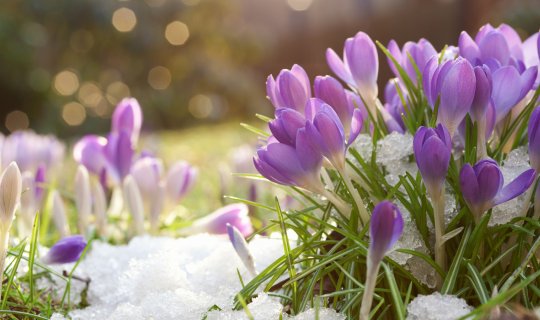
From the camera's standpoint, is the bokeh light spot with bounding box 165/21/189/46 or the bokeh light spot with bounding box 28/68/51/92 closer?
the bokeh light spot with bounding box 28/68/51/92

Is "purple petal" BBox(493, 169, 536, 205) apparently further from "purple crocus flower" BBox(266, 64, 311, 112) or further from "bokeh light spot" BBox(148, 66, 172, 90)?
"bokeh light spot" BBox(148, 66, 172, 90)

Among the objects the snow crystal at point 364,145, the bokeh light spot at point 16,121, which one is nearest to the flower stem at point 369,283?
the snow crystal at point 364,145

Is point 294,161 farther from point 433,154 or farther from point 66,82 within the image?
point 66,82

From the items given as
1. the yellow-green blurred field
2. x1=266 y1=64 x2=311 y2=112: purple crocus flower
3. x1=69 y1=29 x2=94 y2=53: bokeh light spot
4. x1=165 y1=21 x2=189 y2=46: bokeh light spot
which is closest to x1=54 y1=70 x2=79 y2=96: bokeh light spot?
x1=69 y1=29 x2=94 y2=53: bokeh light spot

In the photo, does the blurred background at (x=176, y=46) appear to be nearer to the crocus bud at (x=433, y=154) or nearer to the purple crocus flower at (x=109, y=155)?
the purple crocus flower at (x=109, y=155)

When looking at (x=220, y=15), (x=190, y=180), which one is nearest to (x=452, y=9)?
(x=220, y=15)

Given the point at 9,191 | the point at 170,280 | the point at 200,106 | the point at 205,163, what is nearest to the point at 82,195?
the point at 170,280

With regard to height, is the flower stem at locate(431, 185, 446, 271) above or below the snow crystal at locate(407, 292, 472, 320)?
above
